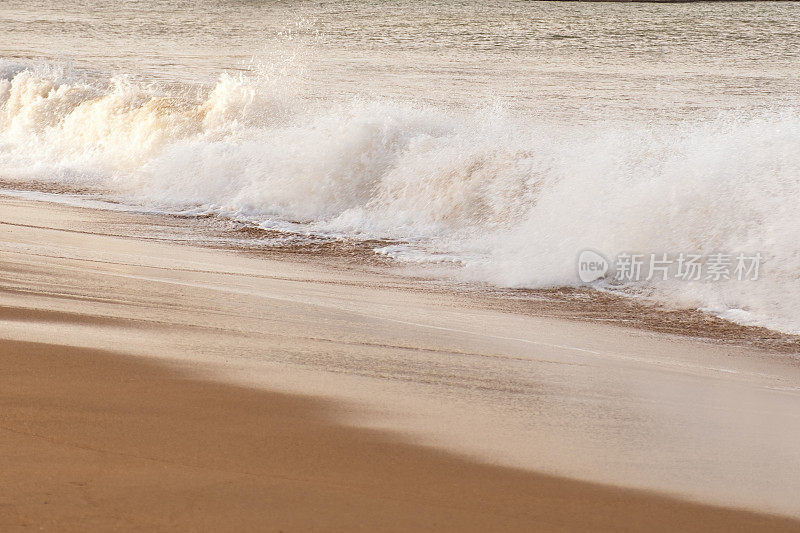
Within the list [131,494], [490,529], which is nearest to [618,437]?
[490,529]

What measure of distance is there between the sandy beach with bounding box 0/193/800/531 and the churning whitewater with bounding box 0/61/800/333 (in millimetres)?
1920

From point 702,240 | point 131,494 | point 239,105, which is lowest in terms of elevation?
point 131,494

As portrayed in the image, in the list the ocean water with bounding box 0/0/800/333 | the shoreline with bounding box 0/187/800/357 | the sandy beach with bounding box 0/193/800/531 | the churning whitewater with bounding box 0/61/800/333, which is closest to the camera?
the sandy beach with bounding box 0/193/800/531

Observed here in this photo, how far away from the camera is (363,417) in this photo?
13.0 feet

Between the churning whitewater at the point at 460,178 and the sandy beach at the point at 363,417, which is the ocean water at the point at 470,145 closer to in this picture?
the churning whitewater at the point at 460,178

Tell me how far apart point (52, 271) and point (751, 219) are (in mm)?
5575

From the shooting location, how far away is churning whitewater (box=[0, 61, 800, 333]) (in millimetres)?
7996

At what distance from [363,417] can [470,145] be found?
754cm

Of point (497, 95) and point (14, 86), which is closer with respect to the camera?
point (14, 86)

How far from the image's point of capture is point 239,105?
48.4ft

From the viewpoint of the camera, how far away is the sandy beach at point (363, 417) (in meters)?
3.10

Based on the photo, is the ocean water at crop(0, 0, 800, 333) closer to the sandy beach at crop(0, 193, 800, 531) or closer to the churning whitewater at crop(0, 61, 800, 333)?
the churning whitewater at crop(0, 61, 800, 333)

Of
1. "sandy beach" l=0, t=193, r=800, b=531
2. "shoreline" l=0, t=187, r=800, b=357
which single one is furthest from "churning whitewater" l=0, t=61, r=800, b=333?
"sandy beach" l=0, t=193, r=800, b=531

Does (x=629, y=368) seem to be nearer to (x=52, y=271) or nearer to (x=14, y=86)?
(x=52, y=271)
